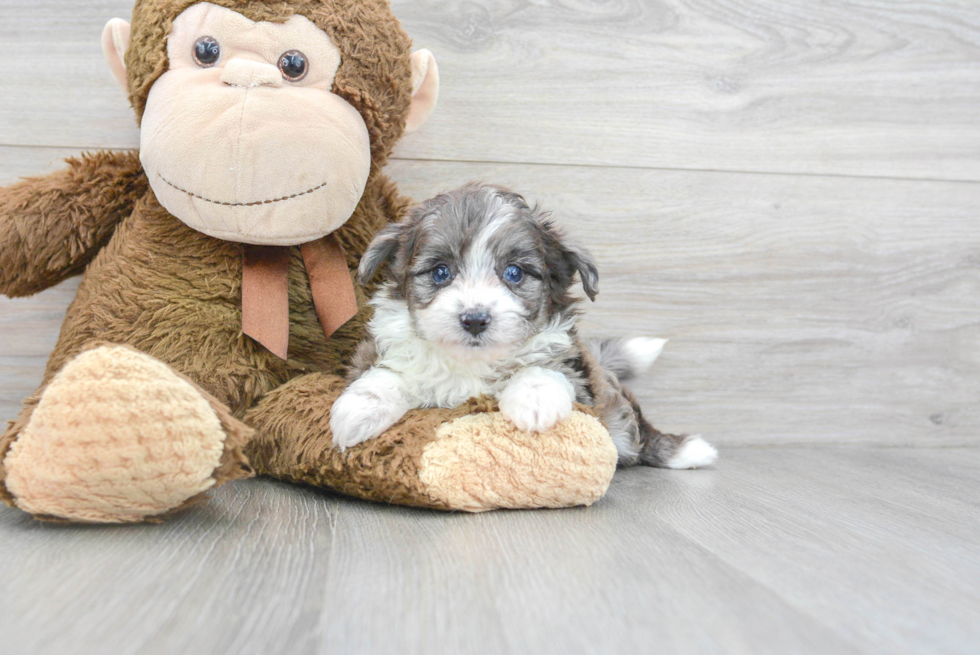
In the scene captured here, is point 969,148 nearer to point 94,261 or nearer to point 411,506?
point 411,506

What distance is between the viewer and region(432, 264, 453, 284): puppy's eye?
1652 mm

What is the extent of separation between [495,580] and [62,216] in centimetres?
142

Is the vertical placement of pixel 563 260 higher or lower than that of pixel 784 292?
higher

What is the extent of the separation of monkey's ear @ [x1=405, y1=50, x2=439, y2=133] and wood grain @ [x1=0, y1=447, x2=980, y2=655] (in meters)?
1.03

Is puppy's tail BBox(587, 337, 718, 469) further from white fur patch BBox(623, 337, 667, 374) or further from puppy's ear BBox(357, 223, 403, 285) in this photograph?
puppy's ear BBox(357, 223, 403, 285)

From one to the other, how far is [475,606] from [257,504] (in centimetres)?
69

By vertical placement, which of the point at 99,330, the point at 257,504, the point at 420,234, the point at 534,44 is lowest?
the point at 257,504

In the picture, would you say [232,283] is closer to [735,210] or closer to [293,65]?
[293,65]

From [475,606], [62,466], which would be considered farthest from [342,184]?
[475,606]

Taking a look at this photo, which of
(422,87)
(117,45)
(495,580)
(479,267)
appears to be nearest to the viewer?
(495,580)

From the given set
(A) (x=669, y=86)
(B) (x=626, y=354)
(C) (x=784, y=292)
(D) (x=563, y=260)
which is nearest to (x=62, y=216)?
(D) (x=563, y=260)

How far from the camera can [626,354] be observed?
7.37 ft

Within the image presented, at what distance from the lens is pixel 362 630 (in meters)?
0.97

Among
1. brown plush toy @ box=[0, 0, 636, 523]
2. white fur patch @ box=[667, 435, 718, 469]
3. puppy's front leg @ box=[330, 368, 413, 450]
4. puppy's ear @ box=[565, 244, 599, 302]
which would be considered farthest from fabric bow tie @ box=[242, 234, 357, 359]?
white fur patch @ box=[667, 435, 718, 469]
